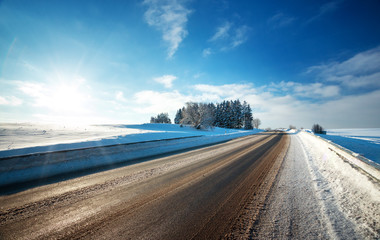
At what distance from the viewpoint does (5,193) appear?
3709 mm

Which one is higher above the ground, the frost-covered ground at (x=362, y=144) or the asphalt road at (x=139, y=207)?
the frost-covered ground at (x=362, y=144)

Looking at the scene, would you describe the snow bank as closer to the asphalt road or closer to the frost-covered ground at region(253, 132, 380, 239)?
the asphalt road

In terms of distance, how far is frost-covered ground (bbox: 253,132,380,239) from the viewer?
7.10 feet

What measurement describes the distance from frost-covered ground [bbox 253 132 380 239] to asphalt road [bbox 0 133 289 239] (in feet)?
1.08

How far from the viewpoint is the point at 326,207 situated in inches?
112

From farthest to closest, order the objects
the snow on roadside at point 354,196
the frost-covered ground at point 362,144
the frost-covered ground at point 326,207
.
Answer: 1. the frost-covered ground at point 362,144
2. the snow on roadside at point 354,196
3. the frost-covered ground at point 326,207

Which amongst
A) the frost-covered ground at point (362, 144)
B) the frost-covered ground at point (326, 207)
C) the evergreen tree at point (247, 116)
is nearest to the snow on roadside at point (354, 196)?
the frost-covered ground at point (326, 207)

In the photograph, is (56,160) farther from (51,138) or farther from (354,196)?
(354,196)

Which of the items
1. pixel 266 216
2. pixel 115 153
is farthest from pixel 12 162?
pixel 266 216

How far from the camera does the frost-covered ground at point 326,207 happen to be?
2164 millimetres

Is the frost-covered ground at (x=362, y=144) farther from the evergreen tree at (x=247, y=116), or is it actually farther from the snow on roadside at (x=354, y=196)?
the evergreen tree at (x=247, y=116)

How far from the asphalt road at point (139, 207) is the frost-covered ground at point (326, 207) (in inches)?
13.0

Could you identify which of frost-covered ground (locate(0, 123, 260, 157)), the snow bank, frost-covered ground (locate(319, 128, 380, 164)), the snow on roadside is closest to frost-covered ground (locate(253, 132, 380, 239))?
the snow on roadside

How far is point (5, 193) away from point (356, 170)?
9.77m
